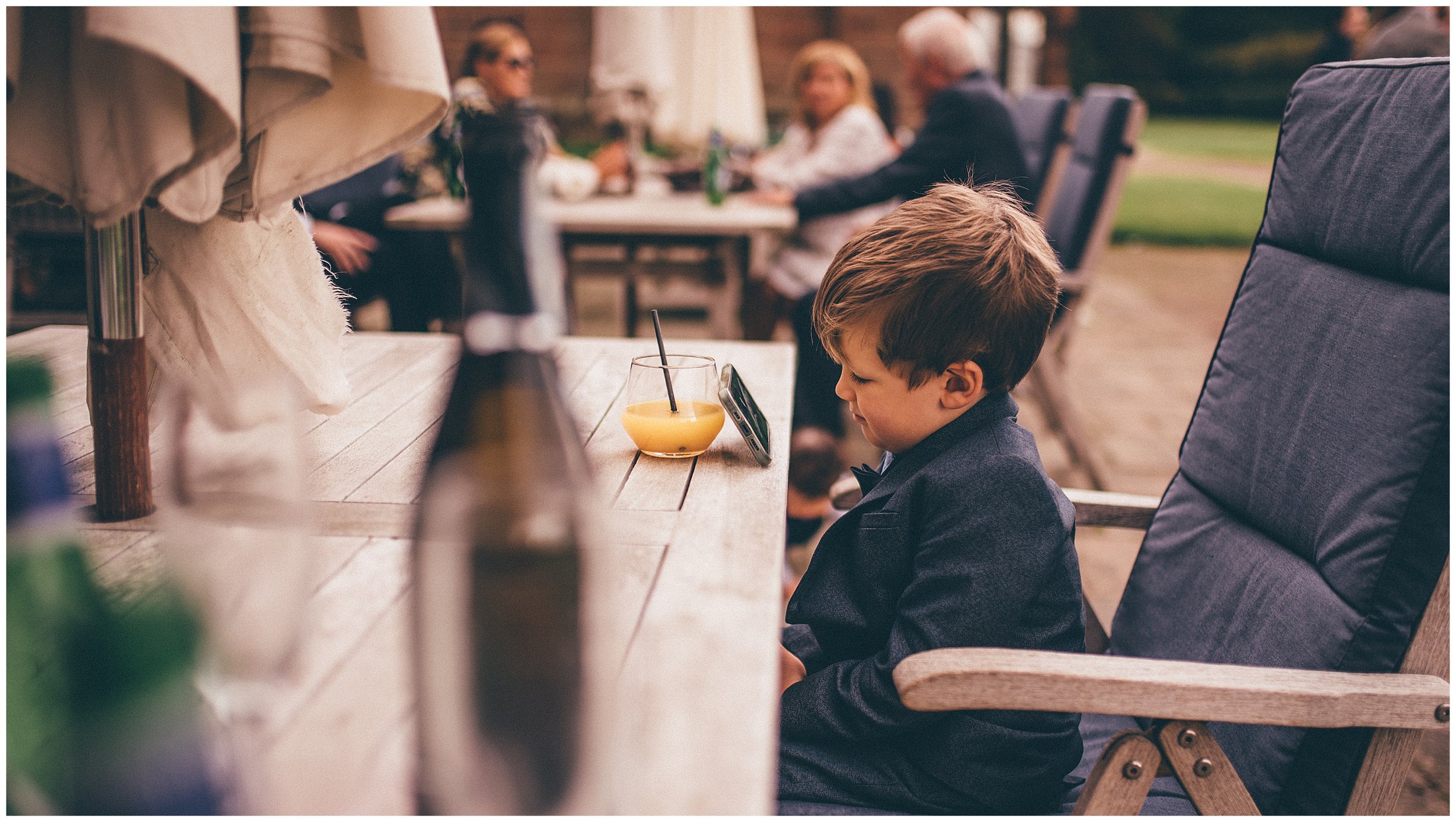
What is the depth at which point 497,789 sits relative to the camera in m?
0.56

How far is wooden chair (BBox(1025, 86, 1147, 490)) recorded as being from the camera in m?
3.19

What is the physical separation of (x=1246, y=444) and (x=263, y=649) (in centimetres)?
113

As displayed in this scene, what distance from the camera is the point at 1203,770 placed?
998 millimetres

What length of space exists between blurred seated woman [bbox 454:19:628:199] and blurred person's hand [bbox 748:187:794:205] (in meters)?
0.54

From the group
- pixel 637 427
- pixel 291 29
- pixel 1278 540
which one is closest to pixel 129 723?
pixel 291 29

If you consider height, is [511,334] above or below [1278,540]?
above

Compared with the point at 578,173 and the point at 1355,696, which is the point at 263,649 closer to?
the point at 1355,696

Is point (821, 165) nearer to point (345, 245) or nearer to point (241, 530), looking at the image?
point (345, 245)

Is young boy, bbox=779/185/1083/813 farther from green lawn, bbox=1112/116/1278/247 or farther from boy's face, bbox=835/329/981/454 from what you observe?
green lawn, bbox=1112/116/1278/247

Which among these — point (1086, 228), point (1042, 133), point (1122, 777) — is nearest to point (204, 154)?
point (1122, 777)

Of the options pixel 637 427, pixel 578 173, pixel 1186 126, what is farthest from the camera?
pixel 1186 126

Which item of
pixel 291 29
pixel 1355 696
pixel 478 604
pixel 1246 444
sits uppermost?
pixel 291 29

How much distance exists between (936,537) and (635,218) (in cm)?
238

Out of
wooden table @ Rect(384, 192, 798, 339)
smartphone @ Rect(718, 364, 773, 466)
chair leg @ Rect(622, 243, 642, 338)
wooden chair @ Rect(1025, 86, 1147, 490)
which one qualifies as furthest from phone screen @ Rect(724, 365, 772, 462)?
chair leg @ Rect(622, 243, 642, 338)
